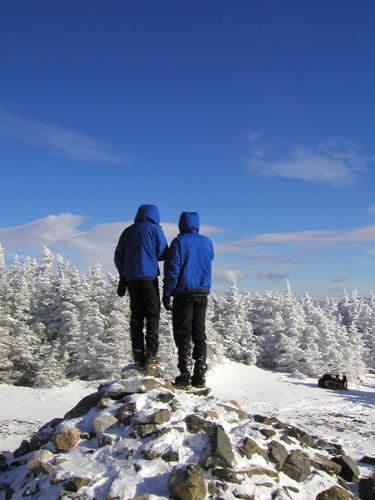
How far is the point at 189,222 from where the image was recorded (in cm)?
855

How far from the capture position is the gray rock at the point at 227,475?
5.87 m

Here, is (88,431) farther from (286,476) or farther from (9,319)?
(9,319)

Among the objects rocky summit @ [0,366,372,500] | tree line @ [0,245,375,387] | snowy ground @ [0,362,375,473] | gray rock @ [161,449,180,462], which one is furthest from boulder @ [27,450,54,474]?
tree line @ [0,245,375,387]

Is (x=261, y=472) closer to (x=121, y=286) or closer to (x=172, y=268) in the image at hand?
(x=172, y=268)

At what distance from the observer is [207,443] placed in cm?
640

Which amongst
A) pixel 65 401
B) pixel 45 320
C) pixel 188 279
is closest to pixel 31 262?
pixel 45 320

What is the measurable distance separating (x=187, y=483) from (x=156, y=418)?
1.47 meters

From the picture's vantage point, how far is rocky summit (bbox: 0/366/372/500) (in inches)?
226

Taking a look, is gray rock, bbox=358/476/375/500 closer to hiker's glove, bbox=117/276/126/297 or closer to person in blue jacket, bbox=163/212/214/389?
person in blue jacket, bbox=163/212/214/389

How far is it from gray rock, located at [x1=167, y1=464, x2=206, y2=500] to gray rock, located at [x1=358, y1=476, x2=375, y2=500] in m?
2.70

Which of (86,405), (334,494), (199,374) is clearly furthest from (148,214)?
(334,494)

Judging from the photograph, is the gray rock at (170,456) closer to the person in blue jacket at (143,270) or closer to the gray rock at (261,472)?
the gray rock at (261,472)

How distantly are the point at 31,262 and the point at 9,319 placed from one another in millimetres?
19924

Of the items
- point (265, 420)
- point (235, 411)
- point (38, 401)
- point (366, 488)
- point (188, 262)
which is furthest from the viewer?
point (38, 401)
